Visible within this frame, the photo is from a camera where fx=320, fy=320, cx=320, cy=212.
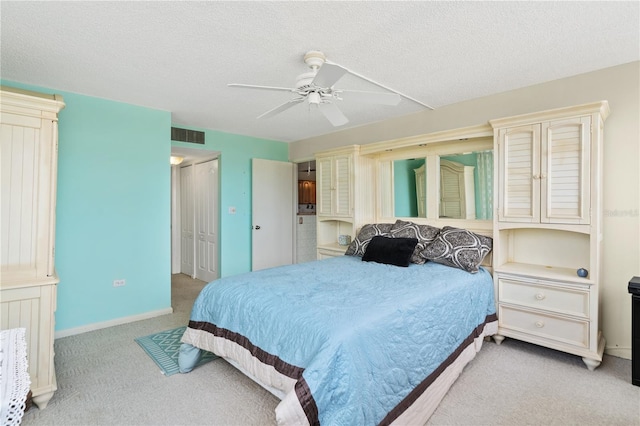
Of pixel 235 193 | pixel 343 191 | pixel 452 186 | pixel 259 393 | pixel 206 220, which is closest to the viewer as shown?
pixel 259 393

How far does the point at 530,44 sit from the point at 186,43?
2414 mm

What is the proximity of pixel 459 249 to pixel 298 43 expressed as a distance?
2264mm

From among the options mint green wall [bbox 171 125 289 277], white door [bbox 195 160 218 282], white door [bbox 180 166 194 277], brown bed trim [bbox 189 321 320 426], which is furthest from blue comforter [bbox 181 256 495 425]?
white door [bbox 180 166 194 277]

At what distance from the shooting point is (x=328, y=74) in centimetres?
194

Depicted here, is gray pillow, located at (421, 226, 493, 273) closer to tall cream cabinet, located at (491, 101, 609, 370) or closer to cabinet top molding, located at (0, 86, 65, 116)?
tall cream cabinet, located at (491, 101, 609, 370)

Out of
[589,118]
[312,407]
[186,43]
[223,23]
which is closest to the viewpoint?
[312,407]

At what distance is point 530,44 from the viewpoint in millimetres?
2258

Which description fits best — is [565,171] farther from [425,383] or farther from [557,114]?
[425,383]

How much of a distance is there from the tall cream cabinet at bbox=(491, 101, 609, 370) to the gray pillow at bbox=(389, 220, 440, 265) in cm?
65

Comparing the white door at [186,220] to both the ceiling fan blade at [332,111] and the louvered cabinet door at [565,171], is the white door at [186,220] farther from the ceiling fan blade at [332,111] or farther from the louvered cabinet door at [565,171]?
the louvered cabinet door at [565,171]

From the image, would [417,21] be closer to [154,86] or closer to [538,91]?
[538,91]

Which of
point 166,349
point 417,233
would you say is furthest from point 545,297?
point 166,349

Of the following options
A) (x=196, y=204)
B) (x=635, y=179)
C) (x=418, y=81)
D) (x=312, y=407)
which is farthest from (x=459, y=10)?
(x=196, y=204)

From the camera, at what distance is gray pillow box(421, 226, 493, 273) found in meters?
2.93
